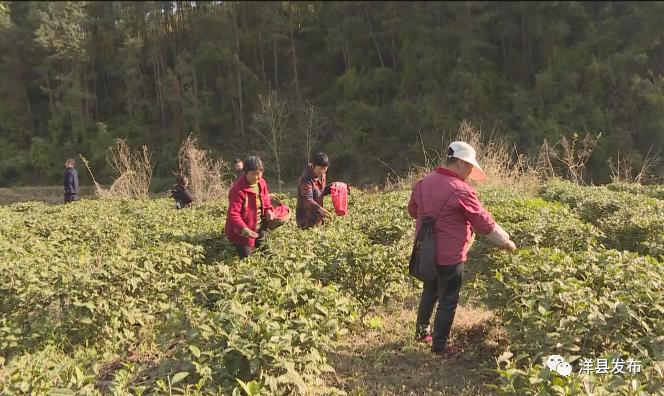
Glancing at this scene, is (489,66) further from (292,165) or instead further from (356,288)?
(356,288)

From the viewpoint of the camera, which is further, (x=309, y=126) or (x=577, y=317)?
(x=309, y=126)

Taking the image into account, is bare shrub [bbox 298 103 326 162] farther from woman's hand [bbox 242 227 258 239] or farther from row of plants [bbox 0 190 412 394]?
woman's hand [bbox 242 227 258 239]

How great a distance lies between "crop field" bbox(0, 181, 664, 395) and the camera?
9.37 feet

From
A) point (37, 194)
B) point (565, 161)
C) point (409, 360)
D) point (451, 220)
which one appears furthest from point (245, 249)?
point (37, 194)

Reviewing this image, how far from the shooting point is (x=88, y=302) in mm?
4188

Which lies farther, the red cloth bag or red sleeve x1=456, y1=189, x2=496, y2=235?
the red cloth bag

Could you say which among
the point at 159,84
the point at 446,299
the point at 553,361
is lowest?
the point at 446,299

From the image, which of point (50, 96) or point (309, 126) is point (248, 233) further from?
point (50, 96)

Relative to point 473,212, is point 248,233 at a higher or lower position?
lower

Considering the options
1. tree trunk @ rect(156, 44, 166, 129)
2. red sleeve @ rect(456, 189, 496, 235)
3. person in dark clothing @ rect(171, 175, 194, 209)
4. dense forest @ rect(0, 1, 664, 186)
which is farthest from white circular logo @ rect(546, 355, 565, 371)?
tree trunk @ rect(156, 44, 166, 129)

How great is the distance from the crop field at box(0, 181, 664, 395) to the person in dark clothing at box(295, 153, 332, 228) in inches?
11.1

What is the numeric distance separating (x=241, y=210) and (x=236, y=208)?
0.29ft

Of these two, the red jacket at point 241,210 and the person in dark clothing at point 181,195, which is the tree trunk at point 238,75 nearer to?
the person in dark clothing at point 181,195

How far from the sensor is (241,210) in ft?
17.9
